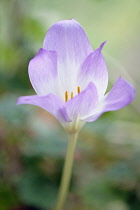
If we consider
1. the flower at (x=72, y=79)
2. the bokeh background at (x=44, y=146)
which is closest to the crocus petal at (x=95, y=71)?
the flower at (x=72, y=79)

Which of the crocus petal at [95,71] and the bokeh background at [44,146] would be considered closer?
the crocus petal at [95,71]

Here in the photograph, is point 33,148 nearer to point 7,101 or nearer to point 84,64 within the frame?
point 7,101

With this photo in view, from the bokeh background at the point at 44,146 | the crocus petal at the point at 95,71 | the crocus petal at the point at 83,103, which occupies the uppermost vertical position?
the crocus petal at the point at 95,71

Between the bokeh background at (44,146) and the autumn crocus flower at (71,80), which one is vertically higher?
the autumn crocus flower at (71,80)

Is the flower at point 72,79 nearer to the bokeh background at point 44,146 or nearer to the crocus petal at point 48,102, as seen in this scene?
the crocus petal at point 48,102

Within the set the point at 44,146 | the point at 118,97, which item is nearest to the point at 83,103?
the point at 118,97

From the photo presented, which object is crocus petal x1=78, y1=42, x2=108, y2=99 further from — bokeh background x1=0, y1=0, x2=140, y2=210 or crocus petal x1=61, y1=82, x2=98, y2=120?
bokeh background x1=0, y1=0, x2=140, y2=210
